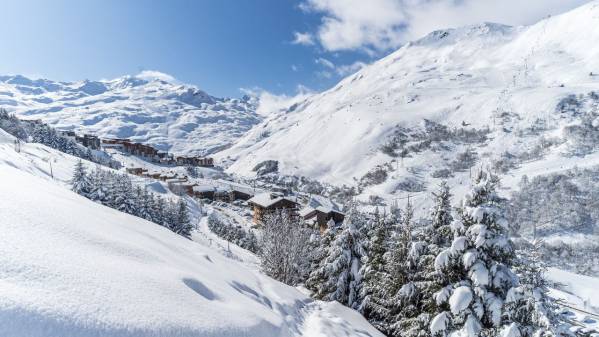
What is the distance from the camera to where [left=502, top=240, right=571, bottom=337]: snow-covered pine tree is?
1209cm

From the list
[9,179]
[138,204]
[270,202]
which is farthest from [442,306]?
[270,202]

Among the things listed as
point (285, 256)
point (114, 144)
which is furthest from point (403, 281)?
point (114, 144)

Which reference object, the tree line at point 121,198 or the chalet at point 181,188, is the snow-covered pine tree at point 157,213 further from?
the chalet at point 181,188

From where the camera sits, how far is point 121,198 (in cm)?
4838

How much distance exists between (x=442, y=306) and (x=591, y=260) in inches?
5744

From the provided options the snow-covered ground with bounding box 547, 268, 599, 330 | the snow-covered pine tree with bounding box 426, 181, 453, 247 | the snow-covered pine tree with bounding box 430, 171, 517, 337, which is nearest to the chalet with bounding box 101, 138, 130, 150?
the snow-covered ground with bounding box 547, 268, 599, 330

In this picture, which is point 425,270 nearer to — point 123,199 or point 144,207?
point 123,199

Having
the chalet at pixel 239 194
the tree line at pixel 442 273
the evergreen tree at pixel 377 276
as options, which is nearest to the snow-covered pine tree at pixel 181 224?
the tree line at pixel 442 273

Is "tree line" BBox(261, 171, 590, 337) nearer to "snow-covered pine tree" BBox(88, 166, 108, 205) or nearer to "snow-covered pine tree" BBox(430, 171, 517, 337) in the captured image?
"snow-covered pine tree" BBox(430, 171, 517, 337)

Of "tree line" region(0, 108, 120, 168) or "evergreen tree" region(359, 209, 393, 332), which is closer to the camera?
"evergreen tree" region(359, 209, 393, 332)

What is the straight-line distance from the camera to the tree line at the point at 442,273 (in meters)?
13.5

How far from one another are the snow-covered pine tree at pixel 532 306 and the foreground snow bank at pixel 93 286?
27.7 ft

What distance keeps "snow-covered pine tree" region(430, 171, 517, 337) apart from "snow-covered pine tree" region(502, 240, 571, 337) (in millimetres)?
468

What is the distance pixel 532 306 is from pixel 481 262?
219cm
